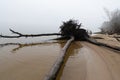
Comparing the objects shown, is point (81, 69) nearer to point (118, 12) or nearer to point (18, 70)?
point (18, 70)

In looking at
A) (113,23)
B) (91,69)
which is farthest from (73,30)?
(91,69)

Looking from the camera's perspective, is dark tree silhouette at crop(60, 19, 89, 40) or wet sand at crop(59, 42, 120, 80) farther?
dark tree silhouette at crop(60, 19, 89, 40)

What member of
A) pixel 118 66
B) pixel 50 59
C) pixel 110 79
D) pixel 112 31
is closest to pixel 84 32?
pixel 112 31

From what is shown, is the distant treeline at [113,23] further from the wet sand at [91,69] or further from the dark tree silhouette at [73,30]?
the wet sand at [91,69]

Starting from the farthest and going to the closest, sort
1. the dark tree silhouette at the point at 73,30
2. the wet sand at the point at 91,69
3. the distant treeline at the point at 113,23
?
the distant treeline at the point at 113,23
the dark tree silhouette at the point at 73,30
the wet sand at the point at 91,69

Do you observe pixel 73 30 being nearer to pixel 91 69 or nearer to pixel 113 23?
pixel 113 23

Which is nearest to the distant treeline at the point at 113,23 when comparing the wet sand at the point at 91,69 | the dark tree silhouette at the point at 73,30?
the dark tree silhouette at the point at 73,30

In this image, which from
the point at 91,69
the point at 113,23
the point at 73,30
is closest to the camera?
the point at 91,69

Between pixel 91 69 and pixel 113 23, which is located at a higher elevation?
pixel 113 23

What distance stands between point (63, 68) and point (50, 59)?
51.1 inches

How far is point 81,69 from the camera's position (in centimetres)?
552

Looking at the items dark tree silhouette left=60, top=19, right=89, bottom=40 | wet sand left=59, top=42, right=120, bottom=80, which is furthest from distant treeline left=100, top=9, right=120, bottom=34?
wet sand left=59, top=42, right=120, bottom=80

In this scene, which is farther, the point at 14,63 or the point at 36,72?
the point at 14,63

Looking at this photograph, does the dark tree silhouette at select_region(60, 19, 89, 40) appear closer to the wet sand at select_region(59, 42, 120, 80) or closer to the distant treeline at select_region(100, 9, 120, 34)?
the distant treeline at select_region(100, 9, 120, 34)
